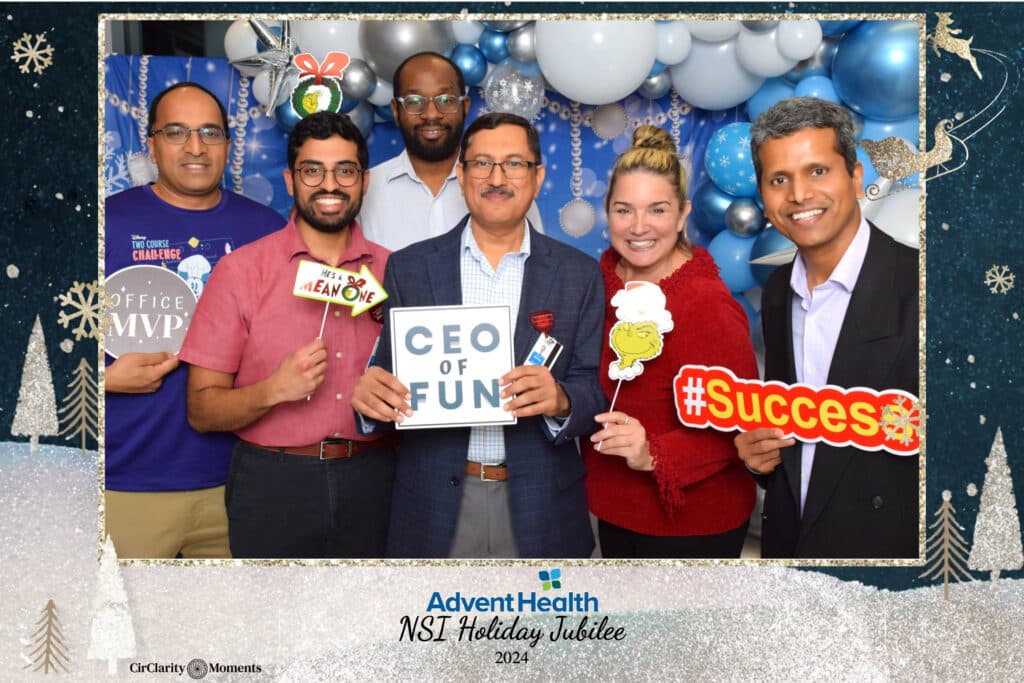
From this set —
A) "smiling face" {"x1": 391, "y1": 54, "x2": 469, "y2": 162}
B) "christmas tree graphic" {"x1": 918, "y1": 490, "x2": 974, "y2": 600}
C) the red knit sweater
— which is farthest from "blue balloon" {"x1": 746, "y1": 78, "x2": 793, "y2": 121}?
"christmas tree graphic" {"x1": 918, "y1": 490, "x2": 974, "y2": 600}

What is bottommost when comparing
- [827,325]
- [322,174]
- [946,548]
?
[946,548]

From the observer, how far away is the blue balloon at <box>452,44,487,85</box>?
99.0 inches

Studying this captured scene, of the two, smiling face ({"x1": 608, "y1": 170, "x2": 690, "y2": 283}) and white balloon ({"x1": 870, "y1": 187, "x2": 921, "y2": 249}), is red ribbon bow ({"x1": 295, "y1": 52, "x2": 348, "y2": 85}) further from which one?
white balloon ({"x1": 870, "y1": 187, "x2": 921, "y2": 249})

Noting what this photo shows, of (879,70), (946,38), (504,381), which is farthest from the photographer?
(946,38)

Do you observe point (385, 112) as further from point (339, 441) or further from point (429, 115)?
point (339, 441)

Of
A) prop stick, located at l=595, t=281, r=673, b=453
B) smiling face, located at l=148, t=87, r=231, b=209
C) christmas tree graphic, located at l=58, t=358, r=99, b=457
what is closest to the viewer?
prop stick, located at l=595, t=281, r=673, b=453

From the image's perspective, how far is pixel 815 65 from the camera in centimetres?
252

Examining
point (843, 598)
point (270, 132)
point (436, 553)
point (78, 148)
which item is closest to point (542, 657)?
point (436, 553)

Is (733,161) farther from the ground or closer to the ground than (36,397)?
farther from the ground

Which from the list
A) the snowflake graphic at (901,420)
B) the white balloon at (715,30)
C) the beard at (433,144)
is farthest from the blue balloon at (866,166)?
the beard at (433,144)

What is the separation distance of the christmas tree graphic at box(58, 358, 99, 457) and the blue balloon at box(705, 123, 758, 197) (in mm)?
1989

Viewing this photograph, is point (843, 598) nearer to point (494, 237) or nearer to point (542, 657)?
point (542, 657)

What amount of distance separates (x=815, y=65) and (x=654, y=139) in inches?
21.3

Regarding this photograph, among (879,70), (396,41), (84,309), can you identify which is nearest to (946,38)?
(879,70)
